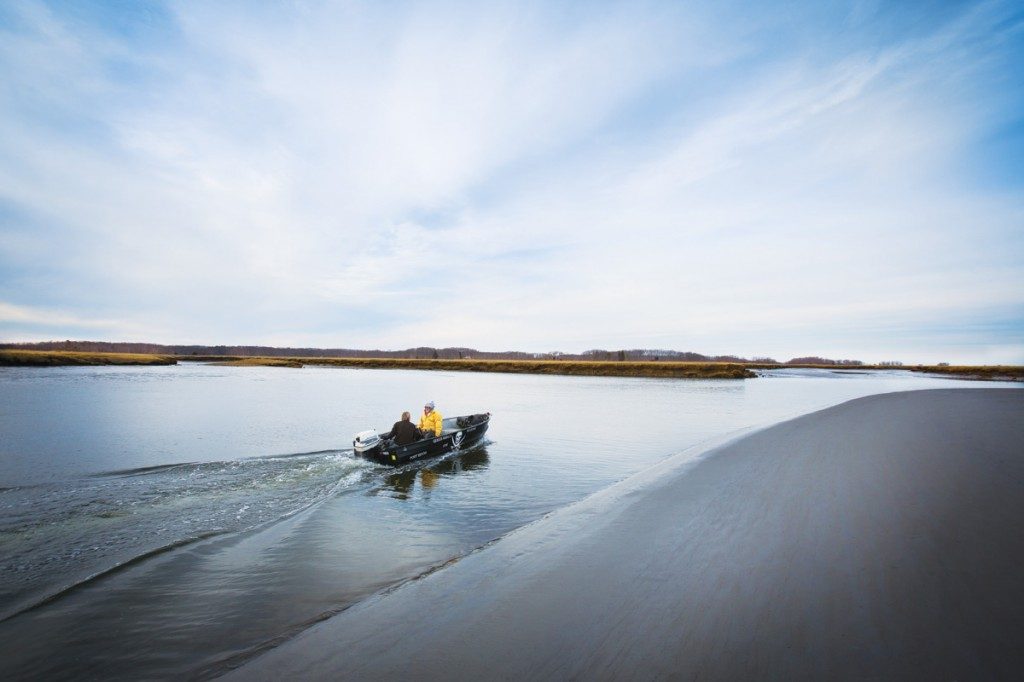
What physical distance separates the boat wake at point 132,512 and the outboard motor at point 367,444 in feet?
1.86

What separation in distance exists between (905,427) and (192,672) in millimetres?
24981

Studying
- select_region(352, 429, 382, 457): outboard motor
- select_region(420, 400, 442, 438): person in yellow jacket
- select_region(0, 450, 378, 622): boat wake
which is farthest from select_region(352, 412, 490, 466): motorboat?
select_region(0, 450, 378, 622): boat wake

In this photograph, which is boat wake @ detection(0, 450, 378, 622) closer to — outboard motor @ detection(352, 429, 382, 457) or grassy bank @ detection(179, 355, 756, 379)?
outboard motor @ detection(352, 429, 382, 457)

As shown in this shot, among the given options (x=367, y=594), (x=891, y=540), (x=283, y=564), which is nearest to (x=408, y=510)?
(x=283, y=564)

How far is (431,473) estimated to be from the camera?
48.8 feet

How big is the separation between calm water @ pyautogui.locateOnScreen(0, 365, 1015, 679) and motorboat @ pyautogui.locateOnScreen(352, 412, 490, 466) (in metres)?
0.45

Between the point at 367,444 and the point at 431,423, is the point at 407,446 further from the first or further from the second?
the point at 431,423

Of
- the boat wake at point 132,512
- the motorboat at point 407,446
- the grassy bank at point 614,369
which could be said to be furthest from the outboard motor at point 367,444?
the grassy bank at point 614,369

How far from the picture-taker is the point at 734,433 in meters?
20.5

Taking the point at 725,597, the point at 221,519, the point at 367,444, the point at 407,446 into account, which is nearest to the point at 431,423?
the point at 407,446

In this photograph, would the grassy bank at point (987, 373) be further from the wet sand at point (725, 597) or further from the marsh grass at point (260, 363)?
the marsh grass at point (260, 363)

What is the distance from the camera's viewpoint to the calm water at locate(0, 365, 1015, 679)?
5.55 metres

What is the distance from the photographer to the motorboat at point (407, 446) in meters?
14.8

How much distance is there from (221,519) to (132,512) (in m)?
2.29
